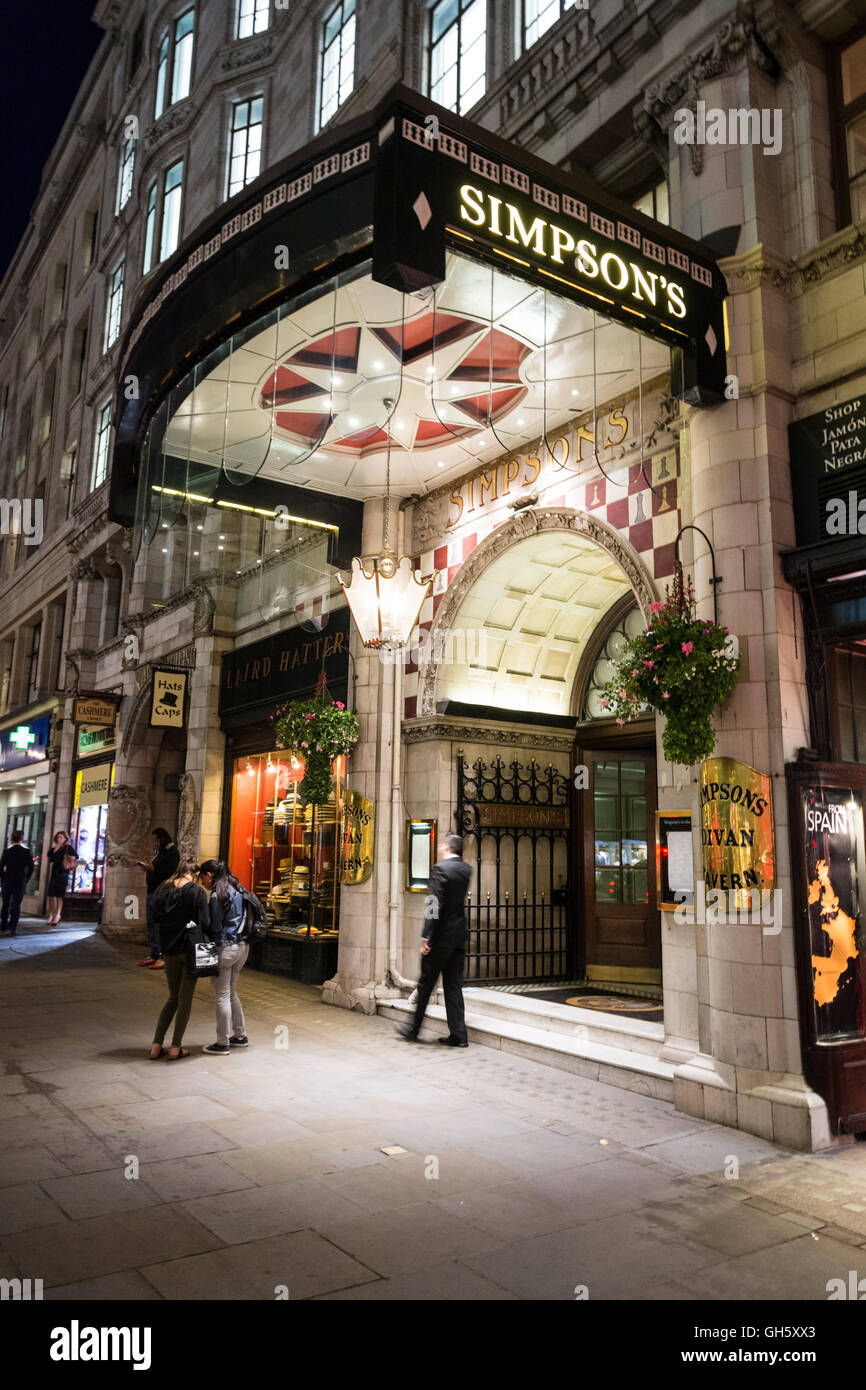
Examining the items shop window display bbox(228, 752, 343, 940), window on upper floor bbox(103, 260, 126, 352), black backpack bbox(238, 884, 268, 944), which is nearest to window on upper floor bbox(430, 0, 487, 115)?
shop window display bbox(228, 752, 343, 940)

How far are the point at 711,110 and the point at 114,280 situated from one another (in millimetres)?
18865

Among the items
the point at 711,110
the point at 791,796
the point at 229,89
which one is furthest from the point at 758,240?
the point at 229,89

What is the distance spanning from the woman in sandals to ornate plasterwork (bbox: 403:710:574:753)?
358cm

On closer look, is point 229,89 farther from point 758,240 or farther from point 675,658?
point 675,658

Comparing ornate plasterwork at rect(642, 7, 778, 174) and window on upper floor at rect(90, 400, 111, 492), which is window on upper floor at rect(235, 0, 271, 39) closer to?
window on upper floor at rect(90, 400, 111, 492)

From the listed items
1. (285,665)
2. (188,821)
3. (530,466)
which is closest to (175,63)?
(285,665)

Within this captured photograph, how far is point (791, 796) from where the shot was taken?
629cm

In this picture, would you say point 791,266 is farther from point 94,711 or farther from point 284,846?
point 94,711

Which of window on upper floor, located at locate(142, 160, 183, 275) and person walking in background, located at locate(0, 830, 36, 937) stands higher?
window on upper floor, located at locate(142, 160, 183, 275)

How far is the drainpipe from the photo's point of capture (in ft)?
34.8

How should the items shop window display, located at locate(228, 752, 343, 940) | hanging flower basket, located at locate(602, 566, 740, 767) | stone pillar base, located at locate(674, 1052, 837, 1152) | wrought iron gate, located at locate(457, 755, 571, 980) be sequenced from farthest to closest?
shop window display, located at locate(228, 752, 343, 940) < wrought iron gate, located at locate(457, 755, 571, 980) < hanging flower basket, located at locate(602, 566, 740, 767) < stone pillar base, located at locate(674, 1052, 837, 1152)

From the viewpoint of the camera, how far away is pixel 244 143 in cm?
1617
